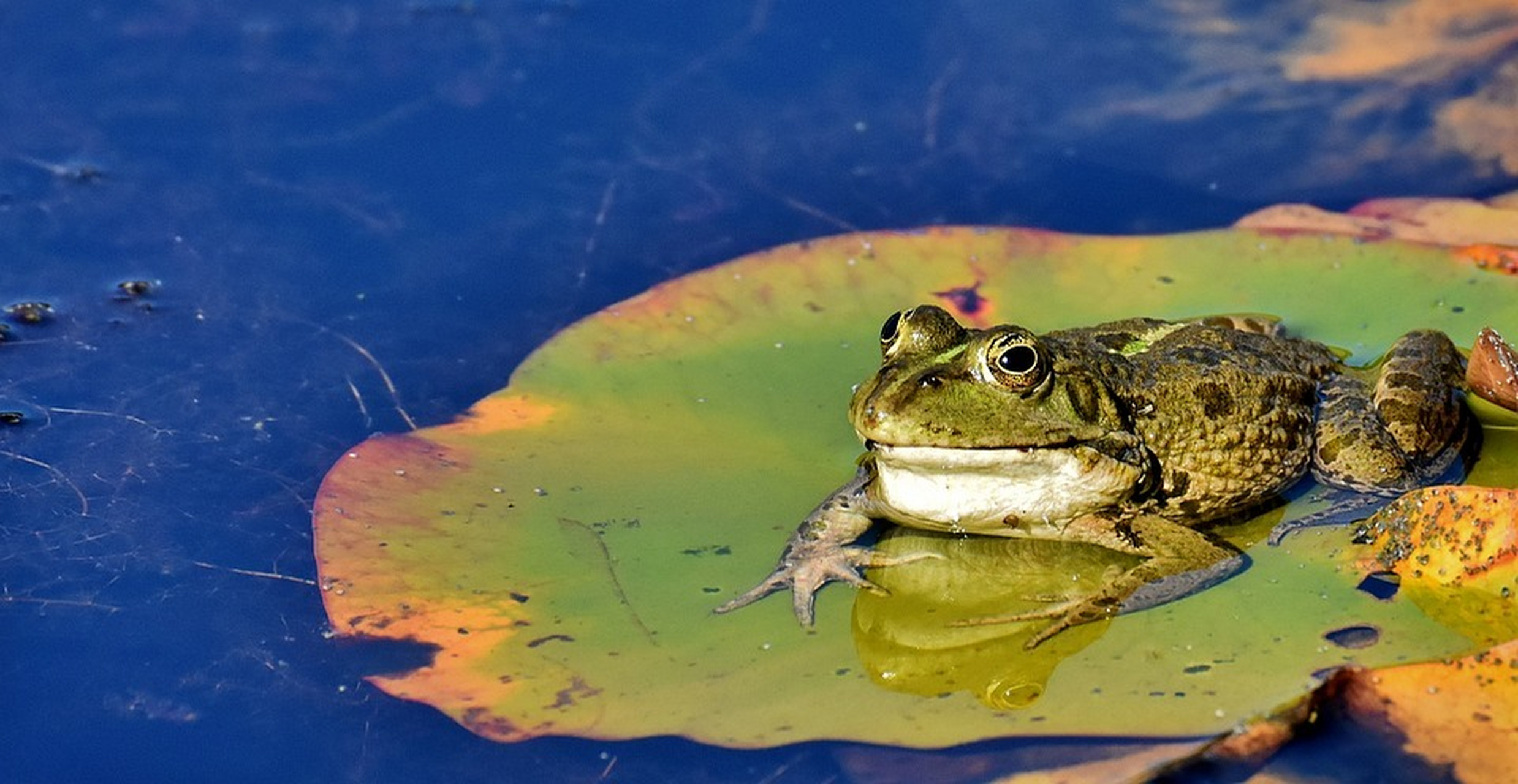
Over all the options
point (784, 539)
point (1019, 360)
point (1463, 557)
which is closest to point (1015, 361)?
point (1019, 360)

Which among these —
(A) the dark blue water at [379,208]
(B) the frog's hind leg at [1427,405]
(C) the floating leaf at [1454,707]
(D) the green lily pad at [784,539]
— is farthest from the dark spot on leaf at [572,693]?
(B) the frog's hind leg at [1427,405]

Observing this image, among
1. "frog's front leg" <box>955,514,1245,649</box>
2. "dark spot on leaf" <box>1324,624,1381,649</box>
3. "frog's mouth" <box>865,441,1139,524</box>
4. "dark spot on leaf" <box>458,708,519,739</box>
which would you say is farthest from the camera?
"frog's mouth" <box>865,441,1139,524</box>

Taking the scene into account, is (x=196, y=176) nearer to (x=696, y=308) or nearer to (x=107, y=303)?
(x=107, y=303)

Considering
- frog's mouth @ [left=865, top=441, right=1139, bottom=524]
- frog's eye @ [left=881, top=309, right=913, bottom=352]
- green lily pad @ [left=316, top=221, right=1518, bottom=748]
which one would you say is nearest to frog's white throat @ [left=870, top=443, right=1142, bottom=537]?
frog's mouth @ [left=865, top=441, right=1139, bottom=524]

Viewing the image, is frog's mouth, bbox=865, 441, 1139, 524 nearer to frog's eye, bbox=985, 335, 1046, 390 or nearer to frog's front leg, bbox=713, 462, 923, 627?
frog's front leg, bbox=713, 462, 923, 627

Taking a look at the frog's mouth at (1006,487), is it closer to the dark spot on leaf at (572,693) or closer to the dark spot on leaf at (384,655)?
the dark spot on leaf at (572,693)
